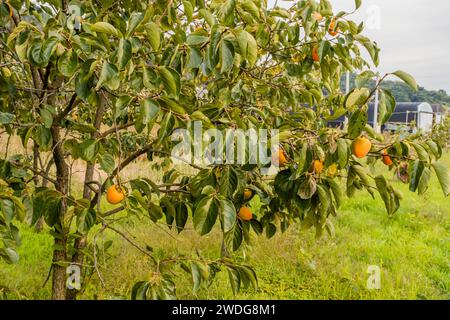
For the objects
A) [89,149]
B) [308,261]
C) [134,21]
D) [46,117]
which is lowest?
[308,261]

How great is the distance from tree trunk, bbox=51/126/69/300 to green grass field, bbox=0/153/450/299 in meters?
0.21

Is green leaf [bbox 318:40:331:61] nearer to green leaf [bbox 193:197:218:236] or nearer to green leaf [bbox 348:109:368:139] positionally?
green leaf [bbox 348:109:368:139]

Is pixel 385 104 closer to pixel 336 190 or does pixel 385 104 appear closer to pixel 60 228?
pixel 336 190

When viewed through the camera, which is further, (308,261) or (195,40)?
(308,261)

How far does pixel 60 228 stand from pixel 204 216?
907 mm

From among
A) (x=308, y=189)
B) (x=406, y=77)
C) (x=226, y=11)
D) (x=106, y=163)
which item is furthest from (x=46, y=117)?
(x=406, y=77)

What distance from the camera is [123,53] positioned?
1027 mm

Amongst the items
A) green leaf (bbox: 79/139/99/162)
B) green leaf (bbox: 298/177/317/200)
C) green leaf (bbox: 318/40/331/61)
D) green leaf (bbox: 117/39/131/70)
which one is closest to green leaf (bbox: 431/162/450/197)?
green leaf (bbox: 298/177/317/200)

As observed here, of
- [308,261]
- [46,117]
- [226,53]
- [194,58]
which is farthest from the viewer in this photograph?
[308,261]

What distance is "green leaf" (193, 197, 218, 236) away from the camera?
43.3 inches

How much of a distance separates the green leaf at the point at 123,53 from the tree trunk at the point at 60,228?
0.79 meters

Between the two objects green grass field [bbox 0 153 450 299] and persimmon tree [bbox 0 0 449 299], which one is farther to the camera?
green grass field [bbox 0 153 450 299]

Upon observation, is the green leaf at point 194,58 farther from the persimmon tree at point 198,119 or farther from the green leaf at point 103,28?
the green leaf at point 103,28

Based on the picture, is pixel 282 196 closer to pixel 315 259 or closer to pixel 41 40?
pixel 41 40
